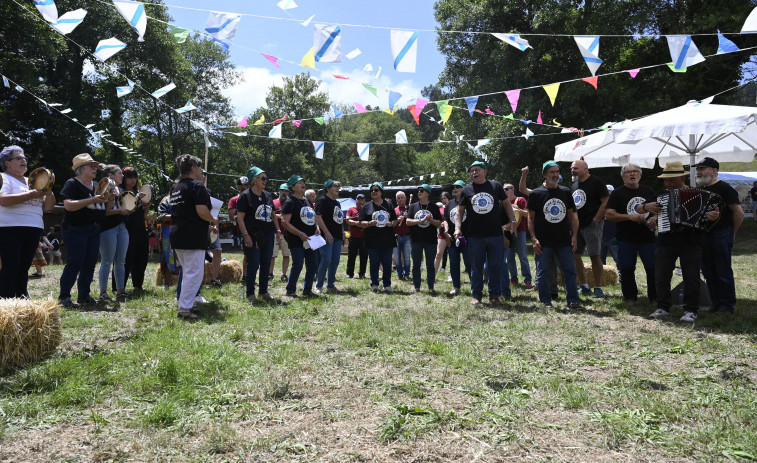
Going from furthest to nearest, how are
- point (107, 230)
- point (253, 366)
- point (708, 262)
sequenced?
point (107, 230)
point (708, 262)
point (253, 366)

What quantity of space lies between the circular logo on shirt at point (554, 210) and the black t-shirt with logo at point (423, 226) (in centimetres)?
212

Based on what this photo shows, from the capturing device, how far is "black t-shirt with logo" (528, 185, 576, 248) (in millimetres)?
6504

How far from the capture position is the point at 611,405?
2.93 meters

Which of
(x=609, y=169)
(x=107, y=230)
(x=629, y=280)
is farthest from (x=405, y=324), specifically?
(x=609, y=169)

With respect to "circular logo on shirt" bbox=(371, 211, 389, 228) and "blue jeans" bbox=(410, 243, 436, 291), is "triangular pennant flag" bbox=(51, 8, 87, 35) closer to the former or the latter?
"circular logo on shirt" bbox=(371, 211, 389, 228)

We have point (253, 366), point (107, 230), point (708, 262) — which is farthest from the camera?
point (107, 230)

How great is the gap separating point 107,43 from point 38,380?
21.5 ft

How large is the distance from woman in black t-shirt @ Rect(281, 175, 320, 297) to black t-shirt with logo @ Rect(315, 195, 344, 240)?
0.44m

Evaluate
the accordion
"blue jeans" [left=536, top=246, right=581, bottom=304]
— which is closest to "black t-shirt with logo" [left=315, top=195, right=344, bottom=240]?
"blue jeans" [left=536, top=246, right=581, bottom=304]

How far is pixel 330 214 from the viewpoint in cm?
834

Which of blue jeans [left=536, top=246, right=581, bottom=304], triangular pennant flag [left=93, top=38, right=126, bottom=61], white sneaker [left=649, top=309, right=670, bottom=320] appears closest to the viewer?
white sneaker [left=649, top=309, right=670, bottom=320]

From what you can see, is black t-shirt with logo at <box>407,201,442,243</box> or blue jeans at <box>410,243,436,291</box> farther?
blue jeans at <box>410,243,436,291</box>

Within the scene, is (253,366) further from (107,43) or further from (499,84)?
(499,84)

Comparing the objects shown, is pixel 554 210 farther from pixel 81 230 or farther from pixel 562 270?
pixel 81 230
